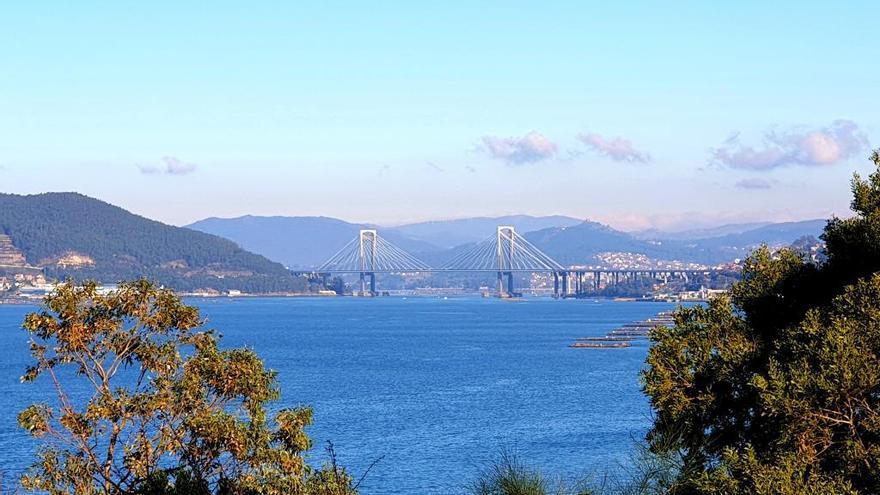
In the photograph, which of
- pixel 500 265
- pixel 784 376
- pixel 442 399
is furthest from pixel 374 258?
pixel 784 376

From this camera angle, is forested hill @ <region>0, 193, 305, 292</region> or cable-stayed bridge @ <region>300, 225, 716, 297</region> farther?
forested hill @ <region>0, 193, 305, 292</region>

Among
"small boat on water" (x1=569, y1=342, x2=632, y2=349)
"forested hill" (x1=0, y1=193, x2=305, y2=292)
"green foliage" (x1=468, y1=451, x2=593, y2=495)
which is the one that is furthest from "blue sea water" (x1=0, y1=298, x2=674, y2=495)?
"forested hill" (x1=0, y1=193, x2=305, y2=292)

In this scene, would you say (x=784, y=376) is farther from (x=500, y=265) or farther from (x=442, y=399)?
(x=500, y=265)

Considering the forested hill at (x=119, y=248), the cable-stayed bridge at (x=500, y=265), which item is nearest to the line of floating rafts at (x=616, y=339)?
the cable-stayed bridge at (x=500, y=265)

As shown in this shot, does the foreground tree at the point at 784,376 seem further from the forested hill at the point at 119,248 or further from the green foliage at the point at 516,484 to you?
the forested hill at the point at 119,248

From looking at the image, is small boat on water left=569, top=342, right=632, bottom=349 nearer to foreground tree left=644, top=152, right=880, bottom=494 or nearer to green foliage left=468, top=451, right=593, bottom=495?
foreground tree left=644, top=152, right=880, bottom=494

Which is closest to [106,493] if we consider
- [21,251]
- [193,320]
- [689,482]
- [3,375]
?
[193,320]

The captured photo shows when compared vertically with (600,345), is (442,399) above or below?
below

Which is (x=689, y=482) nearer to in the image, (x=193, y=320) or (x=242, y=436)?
(x=242, y=436)
